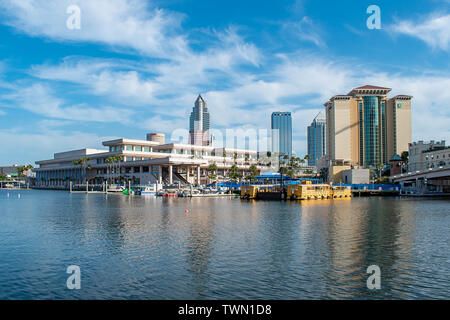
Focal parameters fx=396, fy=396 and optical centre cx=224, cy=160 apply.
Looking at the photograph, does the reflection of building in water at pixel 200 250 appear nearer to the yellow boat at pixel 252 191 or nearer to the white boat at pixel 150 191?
the yellow boat at pixel 252 191

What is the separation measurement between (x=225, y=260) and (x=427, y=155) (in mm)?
139320

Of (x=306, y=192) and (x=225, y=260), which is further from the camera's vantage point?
(x=306, y=192)

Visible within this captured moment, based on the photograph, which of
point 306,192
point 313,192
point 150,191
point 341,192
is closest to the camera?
point 306,192

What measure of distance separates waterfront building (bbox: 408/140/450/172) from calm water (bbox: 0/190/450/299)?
330 feet

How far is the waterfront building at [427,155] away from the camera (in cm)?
13612

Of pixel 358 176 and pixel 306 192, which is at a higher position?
pixel 358 176

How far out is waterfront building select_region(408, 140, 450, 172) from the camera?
136125mm

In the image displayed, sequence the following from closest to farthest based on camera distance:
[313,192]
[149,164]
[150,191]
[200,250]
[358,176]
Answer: [200,250] < [313,192] < [150,191] < [358,176] < [149,164]

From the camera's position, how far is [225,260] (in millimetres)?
29391

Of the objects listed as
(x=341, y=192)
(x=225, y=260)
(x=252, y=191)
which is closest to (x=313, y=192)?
(x=341, y=192)

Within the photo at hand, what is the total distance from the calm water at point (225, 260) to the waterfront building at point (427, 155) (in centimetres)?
10054

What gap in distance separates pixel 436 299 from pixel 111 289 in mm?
17873

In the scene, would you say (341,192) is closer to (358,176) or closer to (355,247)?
(358,176)

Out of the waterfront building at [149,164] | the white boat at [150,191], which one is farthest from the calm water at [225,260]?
the waterfront building at [149,164]
